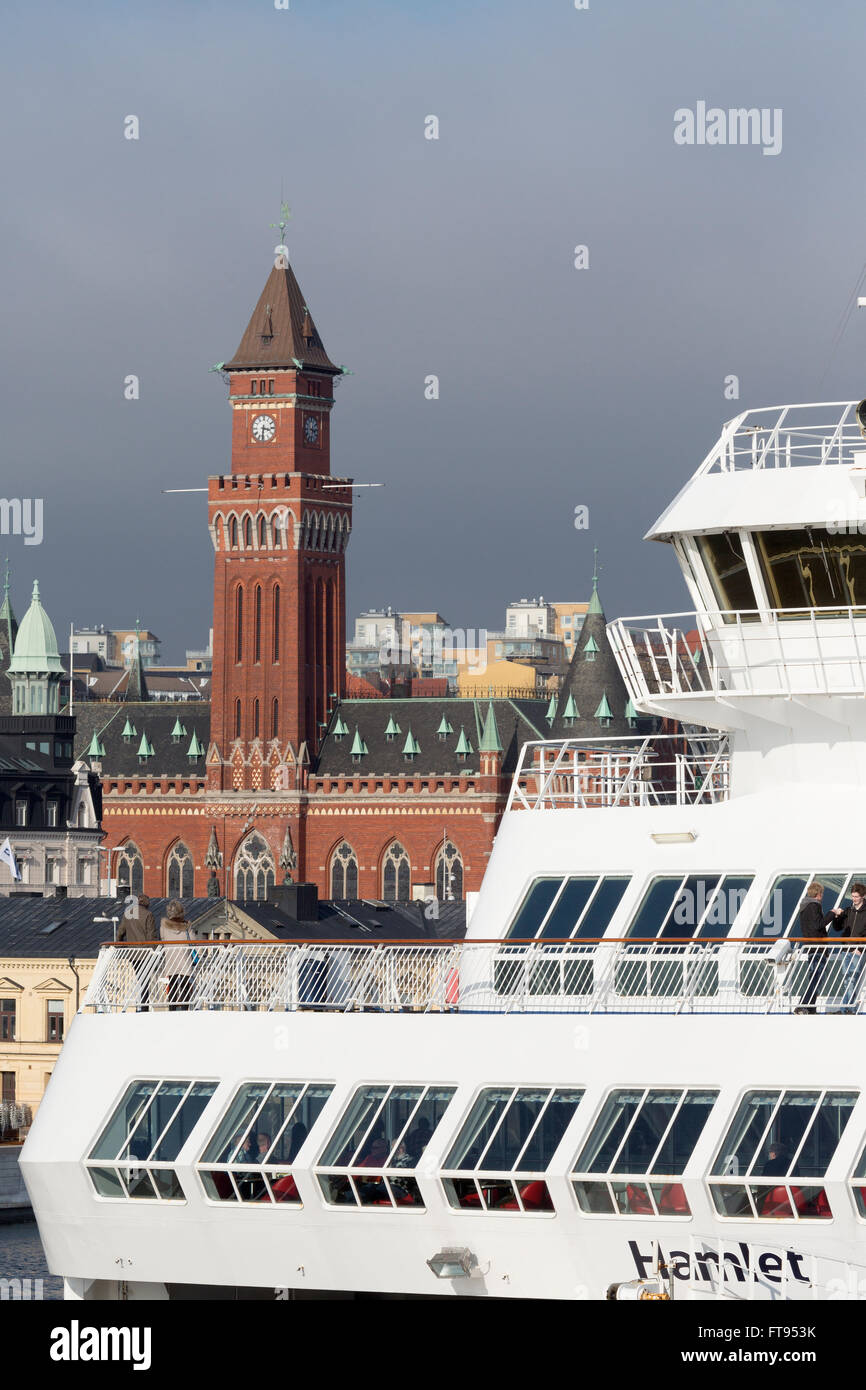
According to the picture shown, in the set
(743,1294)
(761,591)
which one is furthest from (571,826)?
(743,1294)

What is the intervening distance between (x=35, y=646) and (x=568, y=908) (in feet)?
578

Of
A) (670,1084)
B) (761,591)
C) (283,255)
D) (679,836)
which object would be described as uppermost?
(283,255)

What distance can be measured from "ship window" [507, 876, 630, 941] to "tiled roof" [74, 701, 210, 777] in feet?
536

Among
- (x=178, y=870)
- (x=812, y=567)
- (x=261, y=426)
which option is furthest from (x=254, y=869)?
(x=812, y=567)

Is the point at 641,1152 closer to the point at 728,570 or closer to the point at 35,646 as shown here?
the point at 728,570

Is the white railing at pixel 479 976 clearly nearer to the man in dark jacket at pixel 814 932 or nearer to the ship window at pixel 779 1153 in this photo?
the man in dark jacket at pixel 814 932

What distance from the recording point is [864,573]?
19.7 meters

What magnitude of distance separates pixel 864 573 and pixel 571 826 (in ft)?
10.1

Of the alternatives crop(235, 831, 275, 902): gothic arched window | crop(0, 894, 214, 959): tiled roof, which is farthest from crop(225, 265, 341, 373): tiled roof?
crop(0, 894, 214, 959): tiled roof

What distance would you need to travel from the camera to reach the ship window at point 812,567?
1977cm

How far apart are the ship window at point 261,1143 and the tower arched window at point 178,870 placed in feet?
536

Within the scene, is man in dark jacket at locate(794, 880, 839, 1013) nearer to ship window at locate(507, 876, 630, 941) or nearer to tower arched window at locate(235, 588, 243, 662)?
ship window at locate(507, 876, 630, 941)

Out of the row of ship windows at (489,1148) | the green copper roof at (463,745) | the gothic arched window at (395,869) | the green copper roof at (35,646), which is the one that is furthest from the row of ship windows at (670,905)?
the green copper roof at (35,646)
